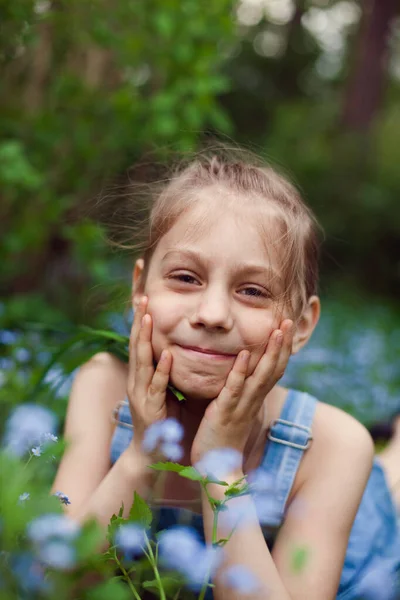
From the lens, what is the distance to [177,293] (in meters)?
1.54

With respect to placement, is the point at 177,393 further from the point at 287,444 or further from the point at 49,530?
the point at 49,530

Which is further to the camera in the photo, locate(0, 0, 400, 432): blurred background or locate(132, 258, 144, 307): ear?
locate(0, 0, 400, 432): blurred background

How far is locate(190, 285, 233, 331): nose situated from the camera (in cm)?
143

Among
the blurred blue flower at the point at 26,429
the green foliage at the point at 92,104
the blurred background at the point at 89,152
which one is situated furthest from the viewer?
the green foliage at the point at 92,104

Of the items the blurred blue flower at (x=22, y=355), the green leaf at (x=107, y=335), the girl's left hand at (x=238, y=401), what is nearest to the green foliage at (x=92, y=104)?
the blurred blue flower at (x=22, y=355)

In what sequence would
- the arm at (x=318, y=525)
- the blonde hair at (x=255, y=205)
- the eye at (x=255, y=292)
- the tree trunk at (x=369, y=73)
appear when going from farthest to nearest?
the tree trunk at (x=369, y=73)
the blonde hair at (x=255, y=205)
the eye at (x=255, y=292)
the arm at (x=318, y=525)

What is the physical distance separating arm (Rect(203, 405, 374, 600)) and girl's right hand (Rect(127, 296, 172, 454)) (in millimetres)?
195

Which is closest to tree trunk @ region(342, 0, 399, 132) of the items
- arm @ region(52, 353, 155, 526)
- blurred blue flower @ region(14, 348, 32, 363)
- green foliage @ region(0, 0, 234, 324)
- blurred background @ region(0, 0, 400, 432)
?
blurred background @ region(0, 0, 400, 432)

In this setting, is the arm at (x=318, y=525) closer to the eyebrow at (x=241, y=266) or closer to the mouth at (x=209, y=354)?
the mouth at (x=209, y=354)

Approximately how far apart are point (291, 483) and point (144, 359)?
1.72ft

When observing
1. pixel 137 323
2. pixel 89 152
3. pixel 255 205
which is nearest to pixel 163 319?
pixel 137 323

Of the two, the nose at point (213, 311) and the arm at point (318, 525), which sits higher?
the nose at point (213, 311)

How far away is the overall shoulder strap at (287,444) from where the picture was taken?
1.75m

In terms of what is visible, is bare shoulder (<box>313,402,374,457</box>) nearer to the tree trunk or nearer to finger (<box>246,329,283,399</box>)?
finger (<box>246,329,283,399</box>)
